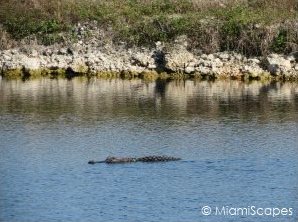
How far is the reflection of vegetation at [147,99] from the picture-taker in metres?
42.7

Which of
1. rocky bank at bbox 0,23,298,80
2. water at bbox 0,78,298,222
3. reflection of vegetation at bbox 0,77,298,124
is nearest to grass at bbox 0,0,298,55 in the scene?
rocky bank at bbox 0,23,298,80

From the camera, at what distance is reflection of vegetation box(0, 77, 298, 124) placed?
42.7m

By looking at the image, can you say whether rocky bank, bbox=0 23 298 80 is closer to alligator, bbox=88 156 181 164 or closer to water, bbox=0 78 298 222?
water, bbox=0 78 298 222

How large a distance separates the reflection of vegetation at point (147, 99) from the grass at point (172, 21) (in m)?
3.25

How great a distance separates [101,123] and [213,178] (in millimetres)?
10068

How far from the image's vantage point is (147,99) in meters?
45.9

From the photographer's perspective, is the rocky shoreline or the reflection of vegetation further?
the rocky shoreline

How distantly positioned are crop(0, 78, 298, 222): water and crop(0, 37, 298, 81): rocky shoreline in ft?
4.56

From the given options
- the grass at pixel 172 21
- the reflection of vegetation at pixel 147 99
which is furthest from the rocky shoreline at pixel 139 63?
the reflection of vegetation at pixel 147 99

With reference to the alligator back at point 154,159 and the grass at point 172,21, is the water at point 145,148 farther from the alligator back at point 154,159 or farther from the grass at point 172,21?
the grass at point 172,21

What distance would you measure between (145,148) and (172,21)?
817 inches

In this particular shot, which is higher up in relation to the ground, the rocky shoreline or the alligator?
the rocky shoreline

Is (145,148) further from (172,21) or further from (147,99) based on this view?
(172,21)

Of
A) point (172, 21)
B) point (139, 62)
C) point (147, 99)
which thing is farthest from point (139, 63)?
point (147, 99)
